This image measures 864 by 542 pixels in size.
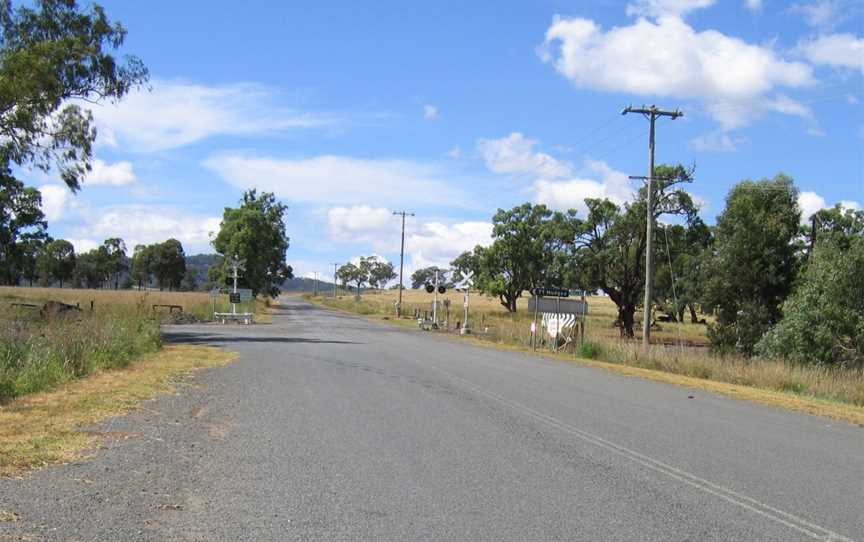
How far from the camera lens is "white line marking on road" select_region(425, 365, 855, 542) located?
6219 millimetres

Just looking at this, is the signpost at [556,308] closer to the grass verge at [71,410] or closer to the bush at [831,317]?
the bush at [831,317]

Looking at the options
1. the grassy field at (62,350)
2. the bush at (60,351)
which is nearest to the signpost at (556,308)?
the grassy field at (62,350)

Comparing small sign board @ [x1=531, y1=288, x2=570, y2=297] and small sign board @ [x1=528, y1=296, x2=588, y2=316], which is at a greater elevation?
small sign board @ [x1=531, y1=288, x2=570, y2=297]

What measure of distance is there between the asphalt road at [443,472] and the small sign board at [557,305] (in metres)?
19.4

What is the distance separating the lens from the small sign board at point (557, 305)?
33875 millimetres

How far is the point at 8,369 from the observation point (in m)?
13.2

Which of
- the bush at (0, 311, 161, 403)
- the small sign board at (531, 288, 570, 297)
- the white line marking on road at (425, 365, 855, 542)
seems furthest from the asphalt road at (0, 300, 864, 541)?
the small sign board at (531, 288, 570, 297)

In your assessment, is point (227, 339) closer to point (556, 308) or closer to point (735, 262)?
point (556, 308)

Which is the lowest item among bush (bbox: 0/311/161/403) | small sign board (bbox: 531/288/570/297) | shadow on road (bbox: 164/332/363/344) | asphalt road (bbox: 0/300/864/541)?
shadow on road (bbox: 164/332/363/344)

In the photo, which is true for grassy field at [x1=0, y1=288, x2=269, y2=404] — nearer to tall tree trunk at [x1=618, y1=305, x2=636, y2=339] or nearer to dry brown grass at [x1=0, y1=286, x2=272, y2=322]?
dry brown grass at [x1=0, y1=286, x2=272, y2=322]

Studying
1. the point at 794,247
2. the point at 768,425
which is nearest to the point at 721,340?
the point at 794,247

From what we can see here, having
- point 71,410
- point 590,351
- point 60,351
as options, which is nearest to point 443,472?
point 71,410

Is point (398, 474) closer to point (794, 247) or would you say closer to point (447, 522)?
point (447, 522)

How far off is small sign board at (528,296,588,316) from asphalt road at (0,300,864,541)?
19.4 meters
